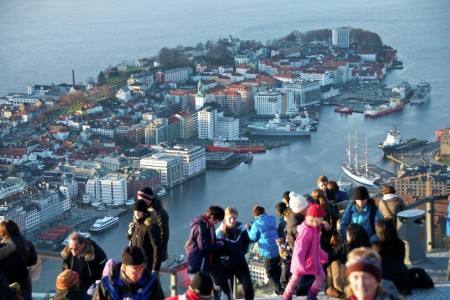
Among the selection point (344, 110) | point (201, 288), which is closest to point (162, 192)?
point (344, 110)

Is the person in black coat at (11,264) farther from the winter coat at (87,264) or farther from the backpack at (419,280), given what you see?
the backpack at (419,280)

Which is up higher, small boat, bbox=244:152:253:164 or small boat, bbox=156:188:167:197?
small boat, bbox=244:152:253:164

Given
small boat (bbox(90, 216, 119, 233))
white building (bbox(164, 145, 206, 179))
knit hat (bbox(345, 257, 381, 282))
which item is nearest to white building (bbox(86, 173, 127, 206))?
small boat (bbox(90, 216, 119, 233))

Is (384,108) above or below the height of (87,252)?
below

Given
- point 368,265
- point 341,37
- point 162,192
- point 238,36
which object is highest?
point 368,265

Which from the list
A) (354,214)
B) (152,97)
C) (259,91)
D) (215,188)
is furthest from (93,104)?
Result: (354,214)

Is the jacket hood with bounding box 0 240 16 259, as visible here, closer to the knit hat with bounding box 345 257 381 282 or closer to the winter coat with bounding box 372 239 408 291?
the winter coat with bounding box 372 239 408 291

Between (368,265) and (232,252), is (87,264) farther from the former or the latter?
(368,265)
